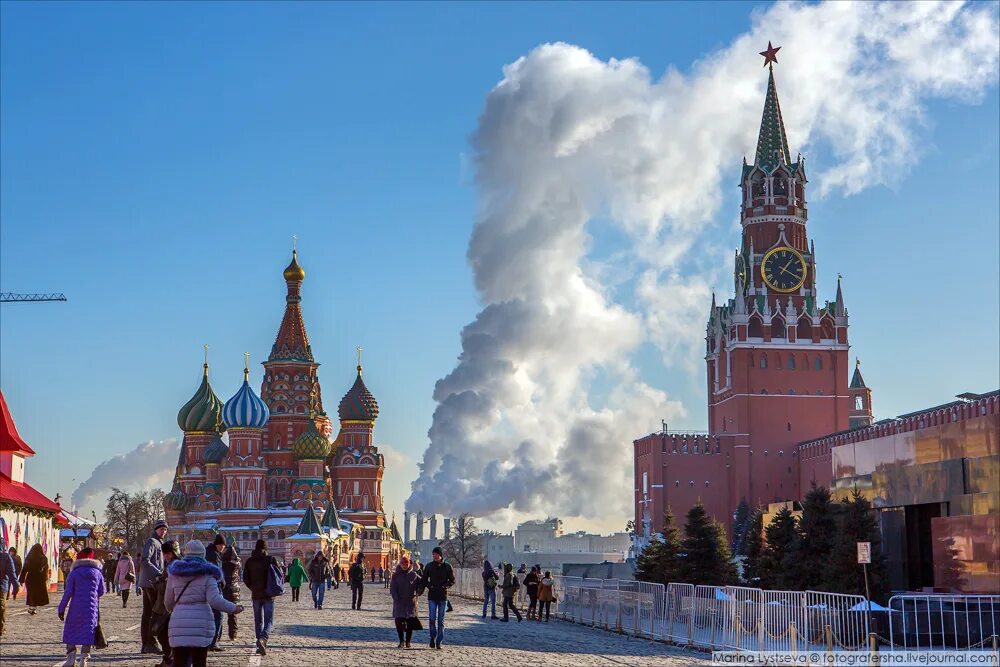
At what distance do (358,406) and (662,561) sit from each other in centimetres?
5069

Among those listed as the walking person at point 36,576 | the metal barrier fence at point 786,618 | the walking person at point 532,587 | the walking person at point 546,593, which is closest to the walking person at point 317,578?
the walking person at point 532,587

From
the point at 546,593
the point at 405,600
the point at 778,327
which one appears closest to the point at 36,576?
the point at 405,600

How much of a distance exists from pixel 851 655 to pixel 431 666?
208 inches

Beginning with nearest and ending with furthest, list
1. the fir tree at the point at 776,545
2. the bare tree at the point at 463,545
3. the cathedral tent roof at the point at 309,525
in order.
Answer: the fir tree at the point at 776,545 < the cathedral tent roof at the point at 309,525 < the bare tree at the point at 463,545

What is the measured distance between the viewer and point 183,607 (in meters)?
10.6

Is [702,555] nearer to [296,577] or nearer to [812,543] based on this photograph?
[812,543]

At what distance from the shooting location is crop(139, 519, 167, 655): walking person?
1541 cm

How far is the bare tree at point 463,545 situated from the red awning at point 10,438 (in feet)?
181

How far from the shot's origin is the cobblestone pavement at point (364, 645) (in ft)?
51.6

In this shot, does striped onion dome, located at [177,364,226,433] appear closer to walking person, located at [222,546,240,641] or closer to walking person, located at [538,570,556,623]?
walking person, located at [538,570,556,623]

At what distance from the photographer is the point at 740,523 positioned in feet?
265

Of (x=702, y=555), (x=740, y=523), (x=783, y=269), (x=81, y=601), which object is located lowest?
(x=81, y=601)

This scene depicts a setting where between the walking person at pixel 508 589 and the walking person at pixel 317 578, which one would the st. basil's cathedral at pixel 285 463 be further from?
the walking person at pixel 508 589

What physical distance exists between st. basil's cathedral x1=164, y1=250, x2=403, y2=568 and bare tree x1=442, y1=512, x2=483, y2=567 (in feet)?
21.8
